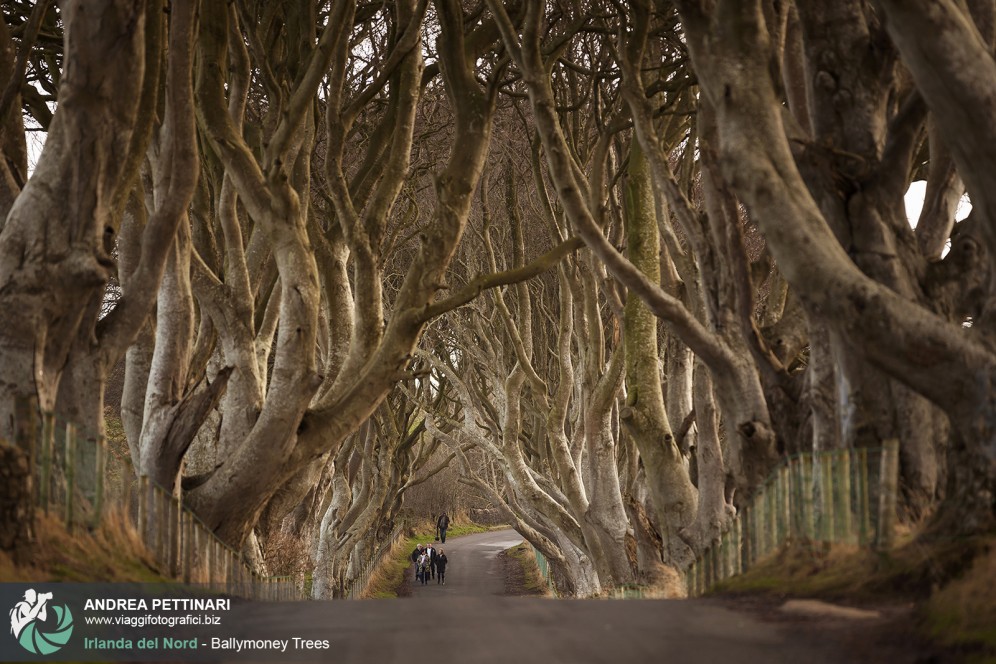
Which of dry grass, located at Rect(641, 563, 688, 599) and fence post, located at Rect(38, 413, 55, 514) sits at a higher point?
fence post, located at Rect(38, 413, 55, 514)

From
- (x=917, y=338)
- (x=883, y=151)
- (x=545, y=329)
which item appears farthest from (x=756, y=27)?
(x=545, y=329)

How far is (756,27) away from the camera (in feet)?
23.9

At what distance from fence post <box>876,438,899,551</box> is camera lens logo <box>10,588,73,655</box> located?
464 centimetres

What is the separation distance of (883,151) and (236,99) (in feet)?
26.0

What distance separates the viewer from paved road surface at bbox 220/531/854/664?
5492mm

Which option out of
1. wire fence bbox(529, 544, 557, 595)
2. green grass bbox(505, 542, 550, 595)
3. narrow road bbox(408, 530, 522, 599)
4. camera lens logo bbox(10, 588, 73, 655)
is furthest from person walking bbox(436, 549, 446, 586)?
camera lens logo bbox(10, 588, 73, 655)

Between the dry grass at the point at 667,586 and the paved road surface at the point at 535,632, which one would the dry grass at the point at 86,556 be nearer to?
the paved road surface at the point at 535,632

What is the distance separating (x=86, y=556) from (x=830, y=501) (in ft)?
15.6

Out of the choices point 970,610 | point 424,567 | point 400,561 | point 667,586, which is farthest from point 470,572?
point 970,610

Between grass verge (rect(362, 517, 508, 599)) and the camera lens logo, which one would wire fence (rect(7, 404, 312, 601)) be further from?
grass verge (rect(362, 517, 508, 599))

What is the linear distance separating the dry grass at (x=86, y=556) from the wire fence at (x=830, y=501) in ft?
14.8

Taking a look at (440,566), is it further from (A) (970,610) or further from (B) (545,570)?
(A) (970,610)

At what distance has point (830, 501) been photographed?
7.48 metres

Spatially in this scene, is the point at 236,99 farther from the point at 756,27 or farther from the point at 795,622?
the point at 795,622
